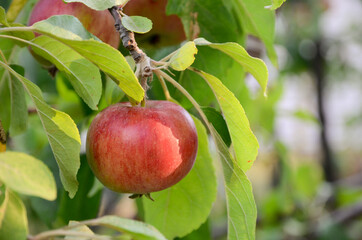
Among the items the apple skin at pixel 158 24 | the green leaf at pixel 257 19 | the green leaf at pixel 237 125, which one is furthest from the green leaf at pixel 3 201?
the green leaf at pixel 257 19

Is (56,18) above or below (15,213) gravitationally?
above

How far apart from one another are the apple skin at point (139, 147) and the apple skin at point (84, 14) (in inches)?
4.1

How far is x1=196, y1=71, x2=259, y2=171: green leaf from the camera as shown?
499 mm

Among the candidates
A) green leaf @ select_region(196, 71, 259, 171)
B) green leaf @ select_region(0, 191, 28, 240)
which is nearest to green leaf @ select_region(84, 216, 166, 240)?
green leaf @ select_region(0, 191, 28, 240)

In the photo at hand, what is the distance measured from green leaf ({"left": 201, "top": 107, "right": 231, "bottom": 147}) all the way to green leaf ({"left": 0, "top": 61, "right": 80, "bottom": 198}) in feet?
0.55

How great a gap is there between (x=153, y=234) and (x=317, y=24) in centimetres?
341

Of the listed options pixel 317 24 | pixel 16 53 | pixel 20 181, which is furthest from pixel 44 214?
pixel 317 24

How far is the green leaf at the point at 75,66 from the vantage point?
47cm

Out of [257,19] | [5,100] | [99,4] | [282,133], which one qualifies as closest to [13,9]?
[5,100]

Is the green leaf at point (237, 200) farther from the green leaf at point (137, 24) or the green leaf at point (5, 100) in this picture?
the green leaf at point (5, 100)

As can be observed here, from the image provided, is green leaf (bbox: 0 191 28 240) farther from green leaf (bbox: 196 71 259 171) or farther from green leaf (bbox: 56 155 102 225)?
green leaf (bbox: 56 155 102 225)

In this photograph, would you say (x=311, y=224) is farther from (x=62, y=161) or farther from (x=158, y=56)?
(x=62, y=161)

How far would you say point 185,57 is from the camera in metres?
0.46

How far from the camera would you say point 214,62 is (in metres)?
0.68
